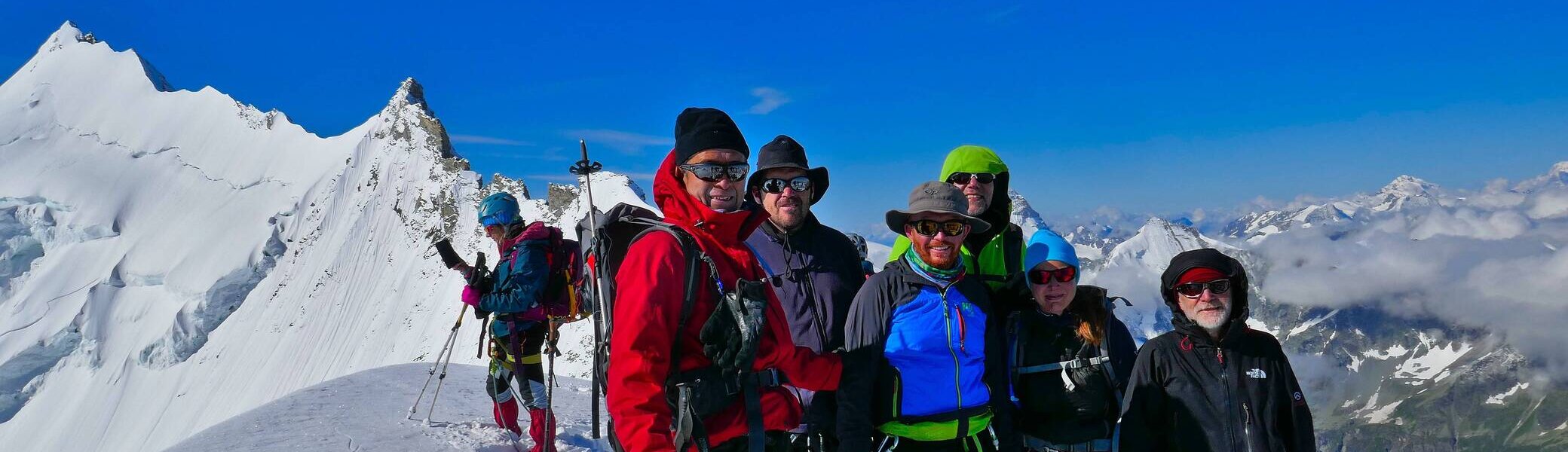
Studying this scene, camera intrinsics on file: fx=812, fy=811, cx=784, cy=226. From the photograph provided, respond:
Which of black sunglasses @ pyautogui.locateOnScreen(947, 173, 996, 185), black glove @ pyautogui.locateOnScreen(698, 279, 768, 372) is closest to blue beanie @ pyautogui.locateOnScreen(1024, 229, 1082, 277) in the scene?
black sunglasses @ pyautogui.locateOnScreen(947, 173, 996, 185)

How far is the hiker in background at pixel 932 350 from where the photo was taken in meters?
4.79

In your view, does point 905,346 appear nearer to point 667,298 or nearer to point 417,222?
point 667,298

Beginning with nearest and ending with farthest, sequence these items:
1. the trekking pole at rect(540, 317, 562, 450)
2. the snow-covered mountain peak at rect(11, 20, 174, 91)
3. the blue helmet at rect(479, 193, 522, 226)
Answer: the blue helmet at rect(479, 193, 522, 226) → the trekking pole at rect(540, 317, 562, 450) → the snow-covered mountain peak at rect(11, 20, 174, 91)

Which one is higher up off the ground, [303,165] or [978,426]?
[303,165]

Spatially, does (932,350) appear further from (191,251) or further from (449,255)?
(191,251)

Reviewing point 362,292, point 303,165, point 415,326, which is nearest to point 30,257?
point 303,165

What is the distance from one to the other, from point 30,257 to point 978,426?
398ft

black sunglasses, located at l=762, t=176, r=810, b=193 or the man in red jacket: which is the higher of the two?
black sunglasses, located at l=762, t=176, r=810, b=193

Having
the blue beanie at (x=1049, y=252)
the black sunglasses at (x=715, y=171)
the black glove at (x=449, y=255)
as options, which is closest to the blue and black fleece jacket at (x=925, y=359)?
the blue beanie at (x=1049, y=252)

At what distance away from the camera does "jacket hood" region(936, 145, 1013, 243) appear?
6246 mm

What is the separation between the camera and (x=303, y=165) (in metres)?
87.5

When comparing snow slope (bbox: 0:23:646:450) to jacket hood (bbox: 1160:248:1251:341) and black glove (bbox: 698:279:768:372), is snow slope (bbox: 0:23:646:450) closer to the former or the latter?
jacket hood (bbox: 1160:248:1251:341)

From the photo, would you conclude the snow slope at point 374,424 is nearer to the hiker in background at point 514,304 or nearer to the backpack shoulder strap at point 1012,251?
the hiker in background at point 514,304

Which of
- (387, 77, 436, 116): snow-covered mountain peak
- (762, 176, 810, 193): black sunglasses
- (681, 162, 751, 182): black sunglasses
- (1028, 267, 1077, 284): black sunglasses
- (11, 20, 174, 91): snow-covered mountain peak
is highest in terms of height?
(11, 20, 174, 91): snow-covered mountain peak
